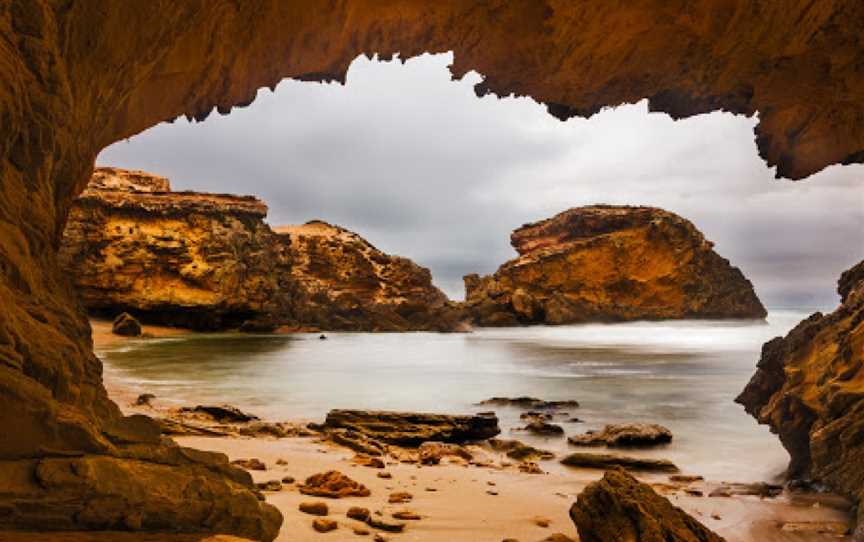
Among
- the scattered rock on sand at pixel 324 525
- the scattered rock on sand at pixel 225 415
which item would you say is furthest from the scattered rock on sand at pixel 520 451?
the scattered rock on sand at pixel 225 415

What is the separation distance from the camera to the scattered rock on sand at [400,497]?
3959 mm

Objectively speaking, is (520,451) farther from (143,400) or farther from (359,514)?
(143,400)

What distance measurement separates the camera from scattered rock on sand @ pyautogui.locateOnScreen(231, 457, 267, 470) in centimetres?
465

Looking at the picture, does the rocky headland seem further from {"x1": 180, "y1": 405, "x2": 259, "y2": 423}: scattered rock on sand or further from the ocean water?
{"x1": 180, "y1": 405, "x2": 259, "y2": 423}: scattered rock on sand

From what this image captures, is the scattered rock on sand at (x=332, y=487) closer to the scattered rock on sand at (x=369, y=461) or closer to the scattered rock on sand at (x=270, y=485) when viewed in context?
the scattered rock on sand at (x=270, y=485)

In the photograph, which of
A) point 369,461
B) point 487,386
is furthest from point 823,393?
point 487,386

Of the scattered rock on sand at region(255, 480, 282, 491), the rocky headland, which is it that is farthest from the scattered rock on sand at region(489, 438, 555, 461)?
the rocky headland

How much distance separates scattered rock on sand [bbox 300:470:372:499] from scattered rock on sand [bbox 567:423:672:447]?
4125mm

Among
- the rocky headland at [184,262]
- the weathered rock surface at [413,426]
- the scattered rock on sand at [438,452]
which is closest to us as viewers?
the scattered rock on sand at [438,452]

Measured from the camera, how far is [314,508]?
344cm

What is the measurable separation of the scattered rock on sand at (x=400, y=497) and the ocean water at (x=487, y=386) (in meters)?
3.56

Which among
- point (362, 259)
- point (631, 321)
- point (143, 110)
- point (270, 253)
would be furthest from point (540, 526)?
point (631, 321)

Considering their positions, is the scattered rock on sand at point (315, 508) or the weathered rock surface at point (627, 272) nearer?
the scattered rock on sand at point (315, 508)

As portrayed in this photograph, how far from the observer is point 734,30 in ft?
19.6
